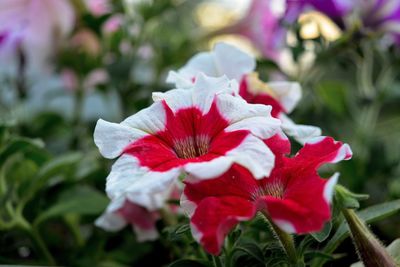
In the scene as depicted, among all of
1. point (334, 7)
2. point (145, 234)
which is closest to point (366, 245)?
point (145, 234)

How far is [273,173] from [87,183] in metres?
0.43

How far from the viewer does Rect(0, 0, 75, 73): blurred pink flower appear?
808mm

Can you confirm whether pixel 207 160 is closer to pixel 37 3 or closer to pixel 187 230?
pixel 187 230

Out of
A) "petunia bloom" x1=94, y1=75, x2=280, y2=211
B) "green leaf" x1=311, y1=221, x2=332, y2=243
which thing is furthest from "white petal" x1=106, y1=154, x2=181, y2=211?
"green leaf" x1=311, y1=221, x2=332, y2=243

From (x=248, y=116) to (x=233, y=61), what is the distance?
0.51 ft

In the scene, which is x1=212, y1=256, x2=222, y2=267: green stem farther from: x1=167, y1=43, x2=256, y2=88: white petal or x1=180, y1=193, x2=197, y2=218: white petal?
x1=167, y1=43, x2=256, y2=88: white petal

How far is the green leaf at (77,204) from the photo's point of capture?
1.95ft

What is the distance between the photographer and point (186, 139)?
1.21 ft

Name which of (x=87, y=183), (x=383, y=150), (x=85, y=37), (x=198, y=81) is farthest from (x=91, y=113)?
(x=198, y=81)

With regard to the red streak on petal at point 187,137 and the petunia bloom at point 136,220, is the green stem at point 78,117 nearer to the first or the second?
the petunia bloom at point 136,220

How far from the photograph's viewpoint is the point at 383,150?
2.72ft

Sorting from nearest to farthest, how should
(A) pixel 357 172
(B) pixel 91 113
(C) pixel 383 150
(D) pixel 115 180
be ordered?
(D) pixel 115 180
(A) pixel 357 172
(C) pixel 383 150
(B) pixel 91 113

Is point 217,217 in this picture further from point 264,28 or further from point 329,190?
point 264,28

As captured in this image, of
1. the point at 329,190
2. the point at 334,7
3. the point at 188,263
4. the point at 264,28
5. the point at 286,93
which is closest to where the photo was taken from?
the point at 329,190
